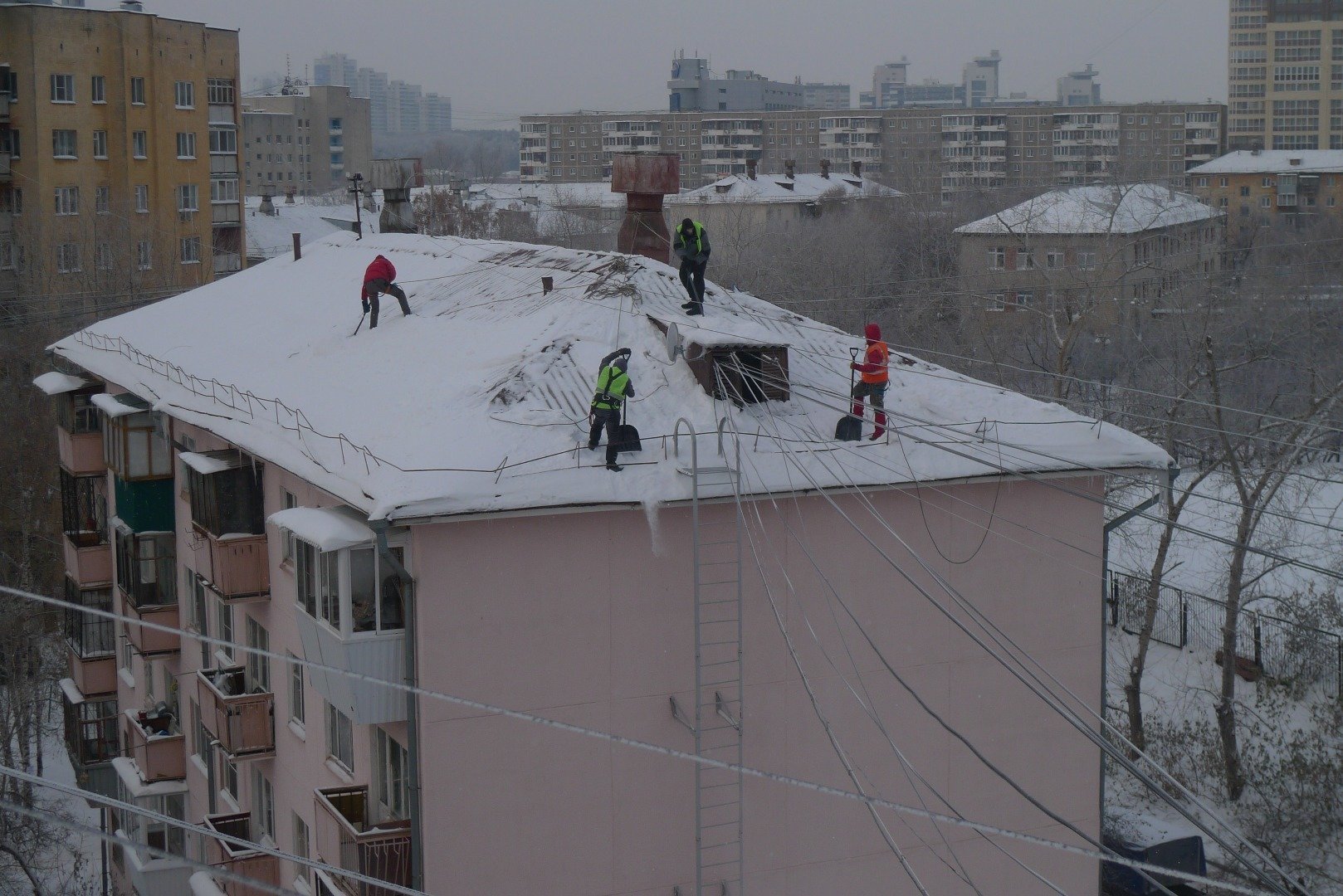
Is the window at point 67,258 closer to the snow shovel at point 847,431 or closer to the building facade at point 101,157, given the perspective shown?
the building facade at point 101,157

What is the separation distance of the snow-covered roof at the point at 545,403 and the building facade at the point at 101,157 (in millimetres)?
23830

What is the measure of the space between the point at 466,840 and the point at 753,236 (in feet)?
135

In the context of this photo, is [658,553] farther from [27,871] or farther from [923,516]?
[27,871]

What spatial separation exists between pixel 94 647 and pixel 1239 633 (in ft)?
59.1

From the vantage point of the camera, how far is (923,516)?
38.8ft

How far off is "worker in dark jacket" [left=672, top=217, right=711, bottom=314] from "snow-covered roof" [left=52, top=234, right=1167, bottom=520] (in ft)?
0.57

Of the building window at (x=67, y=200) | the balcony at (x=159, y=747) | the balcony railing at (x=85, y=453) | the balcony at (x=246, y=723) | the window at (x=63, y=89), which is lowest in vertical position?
the balcony at (x=159, y=747)

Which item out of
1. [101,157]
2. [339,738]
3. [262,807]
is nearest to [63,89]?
[101,157]

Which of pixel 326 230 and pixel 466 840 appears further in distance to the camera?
pixel 326 230

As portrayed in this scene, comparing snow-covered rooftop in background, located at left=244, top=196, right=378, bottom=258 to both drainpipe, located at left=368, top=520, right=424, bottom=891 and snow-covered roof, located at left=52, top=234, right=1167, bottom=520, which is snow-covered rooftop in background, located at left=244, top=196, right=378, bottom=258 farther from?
drainpipe, located at left=368, top=520, right=424, bottom=891

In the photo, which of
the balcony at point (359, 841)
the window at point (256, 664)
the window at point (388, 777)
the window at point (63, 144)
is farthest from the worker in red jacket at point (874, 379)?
the window at point (63, 144)

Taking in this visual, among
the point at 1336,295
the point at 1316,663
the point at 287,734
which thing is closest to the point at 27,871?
the point at 287,734

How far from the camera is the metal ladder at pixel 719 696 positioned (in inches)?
440

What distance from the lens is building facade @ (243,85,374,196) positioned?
10838 cm
